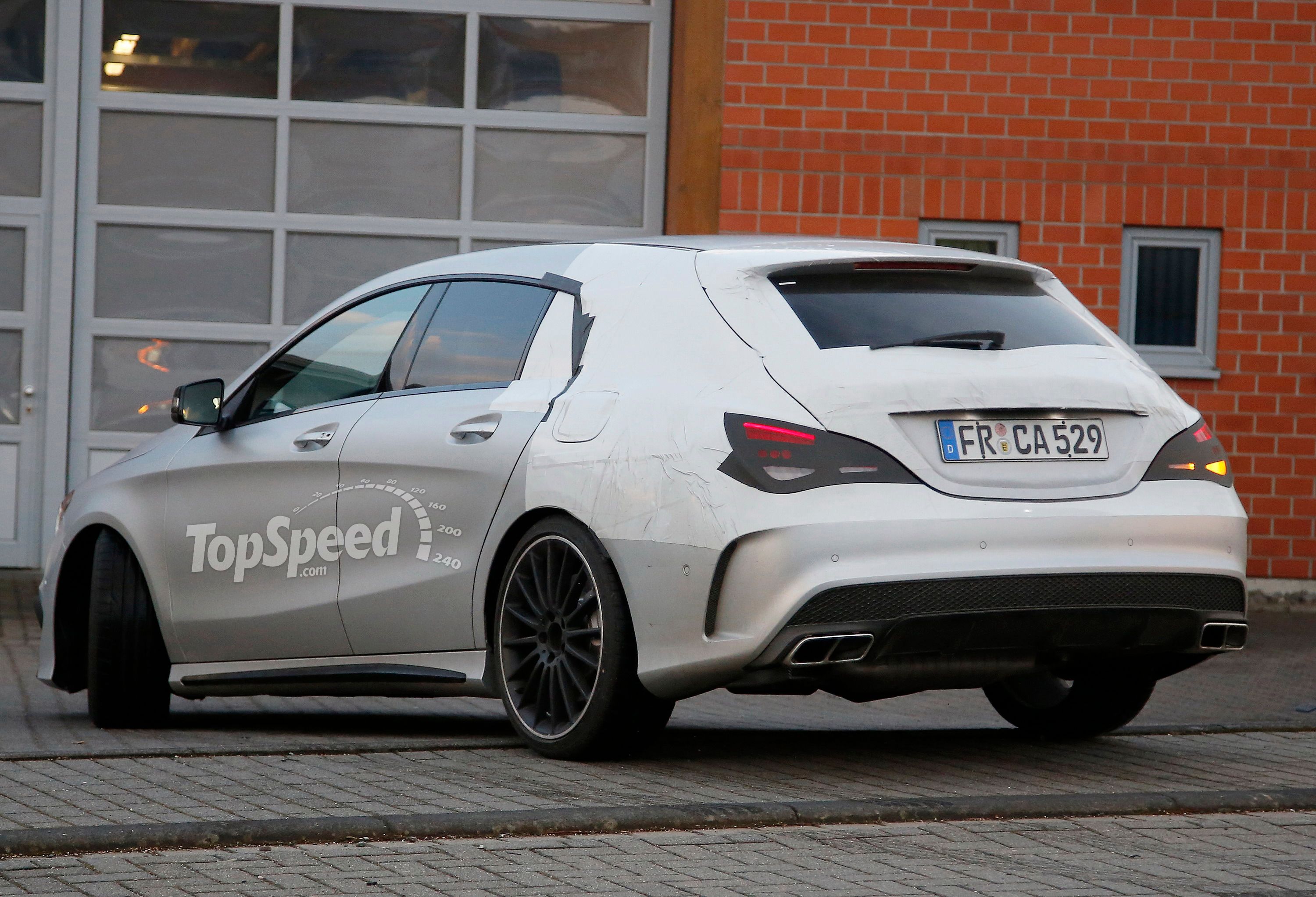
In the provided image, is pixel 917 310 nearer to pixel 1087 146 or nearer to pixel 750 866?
pixel 750 866

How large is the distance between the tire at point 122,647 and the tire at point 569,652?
163cm

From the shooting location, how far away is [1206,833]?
4.79 m

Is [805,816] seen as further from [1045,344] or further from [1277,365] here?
[1277,365]

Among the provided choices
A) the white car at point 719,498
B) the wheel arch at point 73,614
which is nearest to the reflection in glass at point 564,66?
the wheel arch at point 73,614

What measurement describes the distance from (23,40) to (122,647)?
25.1 feet

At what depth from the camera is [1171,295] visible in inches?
515

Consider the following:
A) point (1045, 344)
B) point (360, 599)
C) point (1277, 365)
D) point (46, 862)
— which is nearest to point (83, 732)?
point (360, 599)

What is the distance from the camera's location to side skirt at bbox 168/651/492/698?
5809mm

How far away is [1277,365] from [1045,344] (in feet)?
26.5

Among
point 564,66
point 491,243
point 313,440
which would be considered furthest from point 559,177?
point 313,440

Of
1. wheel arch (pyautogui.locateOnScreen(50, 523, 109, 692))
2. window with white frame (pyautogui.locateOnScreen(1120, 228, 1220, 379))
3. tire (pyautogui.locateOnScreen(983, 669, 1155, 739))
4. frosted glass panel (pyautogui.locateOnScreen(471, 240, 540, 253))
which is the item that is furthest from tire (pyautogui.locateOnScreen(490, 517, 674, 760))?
window with white frame (pyautogui.locateOnScreen(1120, 228, 1220, 379))

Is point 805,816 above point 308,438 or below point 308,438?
below

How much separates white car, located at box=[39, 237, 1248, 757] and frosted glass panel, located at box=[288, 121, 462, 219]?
6991 millimetres

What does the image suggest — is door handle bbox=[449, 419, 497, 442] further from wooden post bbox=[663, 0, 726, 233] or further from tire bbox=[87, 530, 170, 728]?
wooden post bbox=[663, 0, 726, 233]
